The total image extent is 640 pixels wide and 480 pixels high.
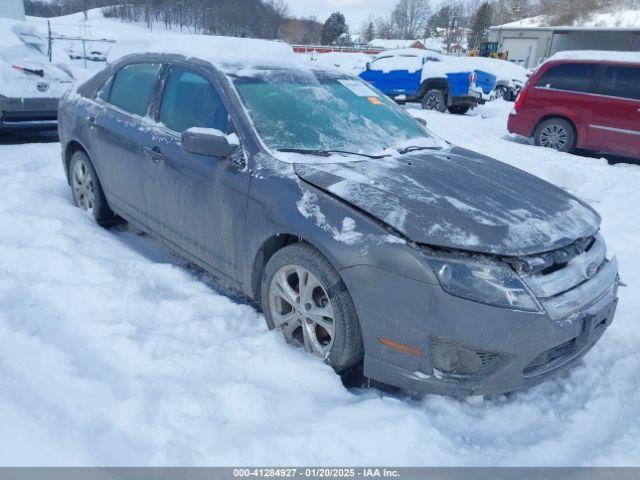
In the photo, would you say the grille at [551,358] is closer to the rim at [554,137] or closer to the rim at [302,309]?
the rim at [302,309]

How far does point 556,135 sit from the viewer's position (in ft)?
28.1

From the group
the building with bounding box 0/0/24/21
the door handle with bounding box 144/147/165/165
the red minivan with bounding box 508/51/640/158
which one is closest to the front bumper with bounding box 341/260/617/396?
the door handle with bounding box 144/147/165/165

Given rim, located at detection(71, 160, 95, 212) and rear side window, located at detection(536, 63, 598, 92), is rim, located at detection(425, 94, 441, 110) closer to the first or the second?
rear side window, located at detection(536, 63, 598, 92)

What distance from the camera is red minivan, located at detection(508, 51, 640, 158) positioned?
A: 25.7 ft

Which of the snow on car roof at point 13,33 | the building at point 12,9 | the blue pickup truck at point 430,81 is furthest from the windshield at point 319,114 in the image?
the building at point 12,9

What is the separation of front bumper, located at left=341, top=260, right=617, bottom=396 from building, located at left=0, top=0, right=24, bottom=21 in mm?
24429

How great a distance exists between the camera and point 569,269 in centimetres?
231

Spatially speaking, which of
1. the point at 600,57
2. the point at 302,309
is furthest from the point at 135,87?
the point at 600,57

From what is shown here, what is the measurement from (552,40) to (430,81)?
36.9 metres

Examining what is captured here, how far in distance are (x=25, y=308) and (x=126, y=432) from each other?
50.2 inches

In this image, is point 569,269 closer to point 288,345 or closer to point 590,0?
point 288,345

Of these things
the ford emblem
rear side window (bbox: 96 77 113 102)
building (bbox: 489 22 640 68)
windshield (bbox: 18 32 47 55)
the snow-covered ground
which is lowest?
the snow-covered ground

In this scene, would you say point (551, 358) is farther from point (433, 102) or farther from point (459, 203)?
point (433, 102)

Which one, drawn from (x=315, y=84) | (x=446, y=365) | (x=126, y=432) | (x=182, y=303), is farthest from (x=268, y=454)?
(x=315, y=84)
